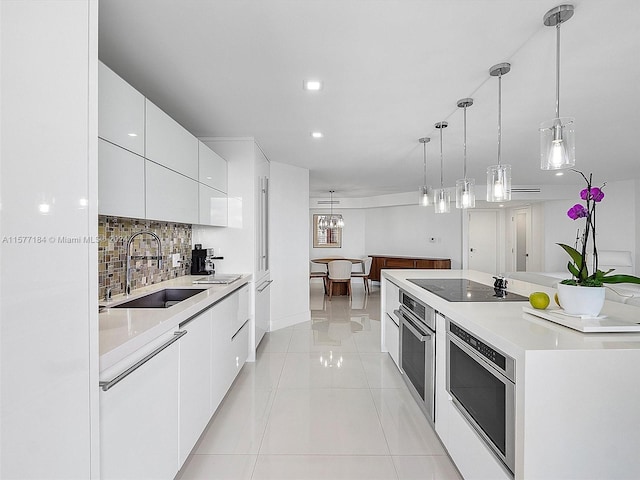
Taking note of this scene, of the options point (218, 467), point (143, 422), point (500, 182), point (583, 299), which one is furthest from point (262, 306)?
point (583, 299)

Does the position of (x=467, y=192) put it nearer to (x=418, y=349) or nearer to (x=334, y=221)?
(x=418, y=349)

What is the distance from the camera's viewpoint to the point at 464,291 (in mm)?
2543

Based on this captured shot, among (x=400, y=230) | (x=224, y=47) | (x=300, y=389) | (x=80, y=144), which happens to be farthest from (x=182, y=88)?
(x=400, y=230)

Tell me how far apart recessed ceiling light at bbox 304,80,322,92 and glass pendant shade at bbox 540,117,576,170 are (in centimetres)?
144

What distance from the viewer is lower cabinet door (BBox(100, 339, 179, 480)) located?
4.04ft

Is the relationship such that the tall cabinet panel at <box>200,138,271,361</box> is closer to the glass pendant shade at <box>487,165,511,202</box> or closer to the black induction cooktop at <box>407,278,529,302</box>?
the black induction cooktop at <box>407,278,529,302</box>

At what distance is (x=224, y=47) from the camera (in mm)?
2025

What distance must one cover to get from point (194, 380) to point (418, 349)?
60.3 inches

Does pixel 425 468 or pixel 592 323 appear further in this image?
pixel 425 468

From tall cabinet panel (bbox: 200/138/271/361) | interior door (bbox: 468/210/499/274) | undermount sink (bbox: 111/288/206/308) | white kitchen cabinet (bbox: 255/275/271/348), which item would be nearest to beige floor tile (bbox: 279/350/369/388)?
white kitchen cabinet (bbox: 255/275/271/348)

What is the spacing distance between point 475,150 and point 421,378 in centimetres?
323

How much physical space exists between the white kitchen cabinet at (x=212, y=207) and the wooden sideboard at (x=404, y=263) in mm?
6469

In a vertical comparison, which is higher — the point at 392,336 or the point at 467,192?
the point at 467,192

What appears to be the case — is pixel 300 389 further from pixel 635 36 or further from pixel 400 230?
pixel 400 230
